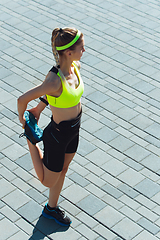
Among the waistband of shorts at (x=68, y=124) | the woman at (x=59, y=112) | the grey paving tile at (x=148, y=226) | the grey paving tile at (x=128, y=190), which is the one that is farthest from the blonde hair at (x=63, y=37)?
the grey paving tile at (x=148, y=226)

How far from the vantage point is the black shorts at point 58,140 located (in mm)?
4172

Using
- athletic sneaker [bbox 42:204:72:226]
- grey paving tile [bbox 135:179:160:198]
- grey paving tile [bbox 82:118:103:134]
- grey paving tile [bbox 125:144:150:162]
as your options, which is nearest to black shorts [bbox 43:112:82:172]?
athletic sneaker [bbox 42:204:72:226]

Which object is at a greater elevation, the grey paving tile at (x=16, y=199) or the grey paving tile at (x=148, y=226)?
the grey paving tile at (x=16, y=199)

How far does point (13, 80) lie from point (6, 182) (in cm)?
251

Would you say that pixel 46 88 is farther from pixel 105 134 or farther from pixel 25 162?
pixel 105 134

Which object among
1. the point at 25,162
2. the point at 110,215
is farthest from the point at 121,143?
the point at 25,162

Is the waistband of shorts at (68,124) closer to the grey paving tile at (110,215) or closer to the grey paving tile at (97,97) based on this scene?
the grey paving tile at (110,215)

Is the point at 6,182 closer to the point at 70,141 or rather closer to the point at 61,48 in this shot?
the point at 70,141

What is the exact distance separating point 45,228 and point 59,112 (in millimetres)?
1587

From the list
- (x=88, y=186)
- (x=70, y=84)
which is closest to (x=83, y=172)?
(x=88, y=186)

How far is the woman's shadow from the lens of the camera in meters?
4.70

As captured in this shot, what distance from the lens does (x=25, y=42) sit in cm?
834

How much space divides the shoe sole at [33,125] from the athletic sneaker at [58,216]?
1.05 metres

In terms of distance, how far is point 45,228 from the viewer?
4789mm
